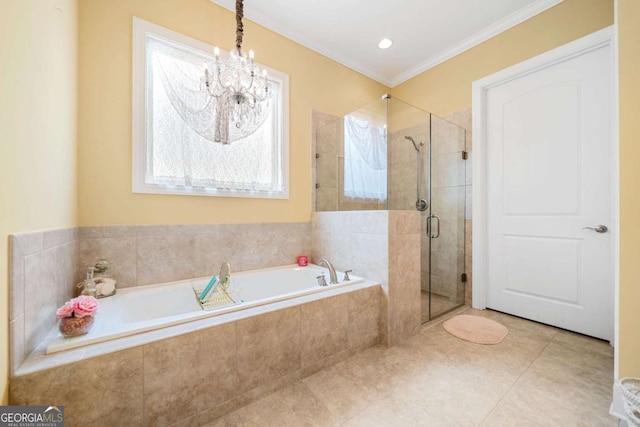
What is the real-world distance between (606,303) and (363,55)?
321cm

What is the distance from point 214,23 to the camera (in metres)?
2.05

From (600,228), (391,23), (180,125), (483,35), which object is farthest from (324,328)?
(483,35)

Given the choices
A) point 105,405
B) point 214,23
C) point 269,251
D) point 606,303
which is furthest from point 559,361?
point 214,23

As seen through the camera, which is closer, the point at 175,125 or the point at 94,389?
the point at 94,389

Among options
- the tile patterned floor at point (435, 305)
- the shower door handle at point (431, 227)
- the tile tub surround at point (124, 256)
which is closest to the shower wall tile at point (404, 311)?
the tile patterned floor at point (435, 305)

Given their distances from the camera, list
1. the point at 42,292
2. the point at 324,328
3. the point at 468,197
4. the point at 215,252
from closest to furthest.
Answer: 1. the point at 42,292
2. the point at 324,328
3. the point at 215,252
4. the point at 468,197

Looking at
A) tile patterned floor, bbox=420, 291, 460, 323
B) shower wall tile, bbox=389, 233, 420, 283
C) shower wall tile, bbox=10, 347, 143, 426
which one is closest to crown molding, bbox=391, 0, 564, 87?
shower wall tile, bbox=389, 233, 420, 283

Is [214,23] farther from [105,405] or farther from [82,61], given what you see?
[105,405]

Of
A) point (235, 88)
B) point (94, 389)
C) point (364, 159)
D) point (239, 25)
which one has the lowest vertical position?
point (94, 389)

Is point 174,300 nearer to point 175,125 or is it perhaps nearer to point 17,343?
point 17,343

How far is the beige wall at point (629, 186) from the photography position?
1.14 metres

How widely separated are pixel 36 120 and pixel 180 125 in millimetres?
908

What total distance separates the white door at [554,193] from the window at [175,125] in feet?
8.38

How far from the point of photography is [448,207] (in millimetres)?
2633
